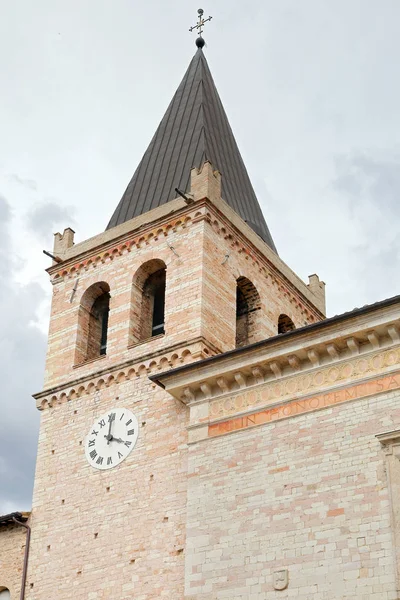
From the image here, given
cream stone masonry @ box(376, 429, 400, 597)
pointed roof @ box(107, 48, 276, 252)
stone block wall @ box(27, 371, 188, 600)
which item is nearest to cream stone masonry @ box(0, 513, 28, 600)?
stone block wall @ box(27, 371, 188, 600)

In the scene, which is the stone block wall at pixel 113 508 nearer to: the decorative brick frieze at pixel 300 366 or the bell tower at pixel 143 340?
the bell tower at pixel 143 340

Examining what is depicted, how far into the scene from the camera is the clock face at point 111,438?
19391 mm

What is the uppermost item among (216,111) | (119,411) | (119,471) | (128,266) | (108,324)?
(216,111)

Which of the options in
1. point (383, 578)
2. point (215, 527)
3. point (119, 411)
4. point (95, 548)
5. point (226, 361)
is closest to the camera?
point (383, 578)

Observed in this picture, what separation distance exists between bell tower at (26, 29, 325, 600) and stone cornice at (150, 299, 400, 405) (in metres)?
1.28

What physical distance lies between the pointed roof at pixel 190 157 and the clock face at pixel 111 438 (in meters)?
5.91

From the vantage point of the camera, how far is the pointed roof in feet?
78.8

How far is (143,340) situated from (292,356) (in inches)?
202

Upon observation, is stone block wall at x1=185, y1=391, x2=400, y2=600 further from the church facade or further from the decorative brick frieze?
the decorative brick frieze

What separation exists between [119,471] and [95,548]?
5.03 ft

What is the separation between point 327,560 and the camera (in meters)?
14.5

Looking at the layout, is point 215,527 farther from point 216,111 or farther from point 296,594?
point 216,111

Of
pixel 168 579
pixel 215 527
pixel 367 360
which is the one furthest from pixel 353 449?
pixel 168 579

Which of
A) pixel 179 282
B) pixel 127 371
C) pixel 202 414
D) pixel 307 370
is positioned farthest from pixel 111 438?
pixel 307 370
